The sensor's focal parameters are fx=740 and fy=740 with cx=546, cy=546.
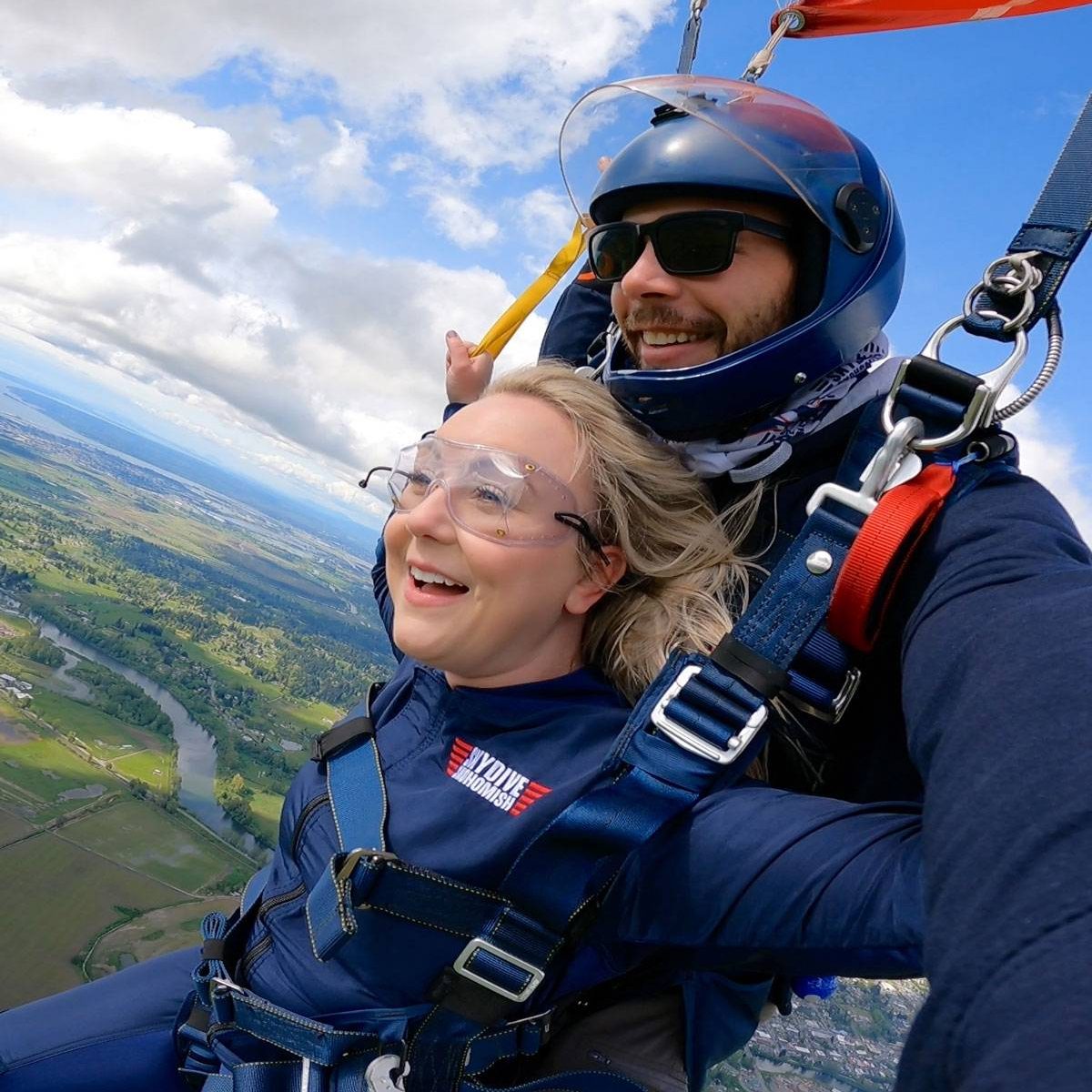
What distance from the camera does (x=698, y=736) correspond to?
3.82 feet

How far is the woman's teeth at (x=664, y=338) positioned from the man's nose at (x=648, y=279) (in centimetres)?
9

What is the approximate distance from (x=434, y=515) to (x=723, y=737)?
0.81 meters

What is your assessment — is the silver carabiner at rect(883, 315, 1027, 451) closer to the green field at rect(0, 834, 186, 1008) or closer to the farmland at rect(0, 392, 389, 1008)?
the green field at rect(0, 834, 186, 1008)

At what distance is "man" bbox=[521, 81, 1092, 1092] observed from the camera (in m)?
0.56

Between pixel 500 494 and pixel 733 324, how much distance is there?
2.14 ft

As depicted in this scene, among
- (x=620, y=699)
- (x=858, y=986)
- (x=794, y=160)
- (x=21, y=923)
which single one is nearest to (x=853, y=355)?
(x=794, y=160)

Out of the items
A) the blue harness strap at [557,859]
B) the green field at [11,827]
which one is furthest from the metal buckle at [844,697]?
the green field at [11,827]

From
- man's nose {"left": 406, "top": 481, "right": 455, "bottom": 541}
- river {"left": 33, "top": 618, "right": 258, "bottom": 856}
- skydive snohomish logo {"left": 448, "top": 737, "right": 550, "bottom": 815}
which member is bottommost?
river {"left": 33, "top": 618, "right": 258, "bottom": 856}

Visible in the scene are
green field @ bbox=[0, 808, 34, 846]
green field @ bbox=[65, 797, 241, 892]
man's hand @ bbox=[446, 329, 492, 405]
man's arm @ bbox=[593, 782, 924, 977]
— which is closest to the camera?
man's arm @ bbox=[593, 782, 924, 977]

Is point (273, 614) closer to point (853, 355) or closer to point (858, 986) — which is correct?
point (858, 986)

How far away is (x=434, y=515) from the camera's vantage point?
5.41 ft

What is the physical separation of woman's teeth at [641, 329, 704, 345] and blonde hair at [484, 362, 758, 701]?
0.60ft

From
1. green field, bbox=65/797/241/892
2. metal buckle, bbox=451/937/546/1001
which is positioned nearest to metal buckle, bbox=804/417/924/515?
metal buckle, bbox=451/937/546/1001

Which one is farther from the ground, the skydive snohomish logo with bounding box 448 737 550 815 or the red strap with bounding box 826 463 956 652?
the red strap with bounding box 826 463 956 652
